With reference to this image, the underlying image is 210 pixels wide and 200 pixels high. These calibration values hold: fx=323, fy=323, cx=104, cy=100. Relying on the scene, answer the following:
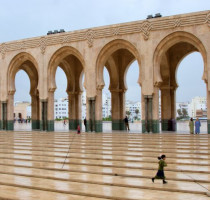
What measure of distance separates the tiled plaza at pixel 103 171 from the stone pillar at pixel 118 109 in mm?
6823

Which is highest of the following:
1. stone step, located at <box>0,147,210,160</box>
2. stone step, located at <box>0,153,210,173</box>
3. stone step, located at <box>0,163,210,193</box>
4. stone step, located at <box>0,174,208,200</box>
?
stone step, located at <box>0,147,210,160</box>

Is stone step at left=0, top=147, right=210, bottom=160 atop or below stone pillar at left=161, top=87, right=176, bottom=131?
below

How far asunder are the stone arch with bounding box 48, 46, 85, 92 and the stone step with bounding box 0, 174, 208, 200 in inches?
389

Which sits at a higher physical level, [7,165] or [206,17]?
[206,17]

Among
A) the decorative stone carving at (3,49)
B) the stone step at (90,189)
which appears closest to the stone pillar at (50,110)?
the decorative stone carving at (3,49)

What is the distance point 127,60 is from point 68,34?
370 cm

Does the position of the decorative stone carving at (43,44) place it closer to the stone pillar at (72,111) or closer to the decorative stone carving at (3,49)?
the decorative stone carving at (3,49)

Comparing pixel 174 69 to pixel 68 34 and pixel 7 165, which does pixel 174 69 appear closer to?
pixel 68 34

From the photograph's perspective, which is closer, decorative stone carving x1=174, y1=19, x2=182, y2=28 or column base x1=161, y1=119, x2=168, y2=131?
decorative stone carving x1=174, y1=19, x2=182, y2=28

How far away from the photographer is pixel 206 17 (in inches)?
502

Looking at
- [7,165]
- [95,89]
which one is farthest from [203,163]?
[95,89]

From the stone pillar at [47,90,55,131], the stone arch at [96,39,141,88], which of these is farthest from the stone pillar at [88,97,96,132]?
the stone pillar at [47,90,55,131]

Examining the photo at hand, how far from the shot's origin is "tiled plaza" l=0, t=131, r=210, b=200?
5246 millimetres

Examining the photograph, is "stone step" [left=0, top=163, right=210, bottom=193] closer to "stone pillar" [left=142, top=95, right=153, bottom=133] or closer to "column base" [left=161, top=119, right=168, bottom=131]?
Answer: "stone pillar" [left=142, top=95, right=153, bottom=133]
